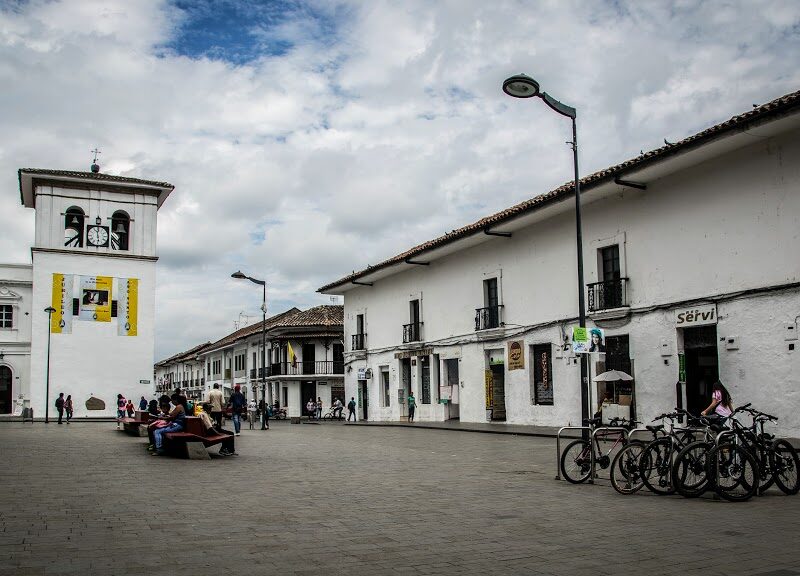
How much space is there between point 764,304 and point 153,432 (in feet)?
46.2

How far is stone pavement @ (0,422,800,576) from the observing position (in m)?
5.72

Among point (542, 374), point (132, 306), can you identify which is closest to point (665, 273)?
point (542, 374)

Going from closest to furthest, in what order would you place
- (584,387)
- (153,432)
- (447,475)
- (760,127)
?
(447,475) < (584,387) < (153,432) < (760,127)

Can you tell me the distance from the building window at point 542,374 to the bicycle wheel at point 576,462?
15.3 m

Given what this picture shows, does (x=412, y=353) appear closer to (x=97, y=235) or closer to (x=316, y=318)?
(x=97, y=235)

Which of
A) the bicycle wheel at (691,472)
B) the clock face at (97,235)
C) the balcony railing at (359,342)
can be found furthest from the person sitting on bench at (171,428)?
the clock face at (97,235)

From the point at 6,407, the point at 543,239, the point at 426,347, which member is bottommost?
the point at 6,407

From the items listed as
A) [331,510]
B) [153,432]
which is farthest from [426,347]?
[331,510]

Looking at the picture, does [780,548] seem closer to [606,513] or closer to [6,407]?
[606,513]

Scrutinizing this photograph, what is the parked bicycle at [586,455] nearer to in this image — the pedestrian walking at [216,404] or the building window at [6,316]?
the pedestrian walking at [216,404]

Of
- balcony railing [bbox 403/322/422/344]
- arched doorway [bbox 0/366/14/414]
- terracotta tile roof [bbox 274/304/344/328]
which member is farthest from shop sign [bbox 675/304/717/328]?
arched doorway [bbox 0/366/14/414]

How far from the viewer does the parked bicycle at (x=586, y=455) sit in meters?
10.7

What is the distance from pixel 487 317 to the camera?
2970 cm

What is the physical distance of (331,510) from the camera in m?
8.22
